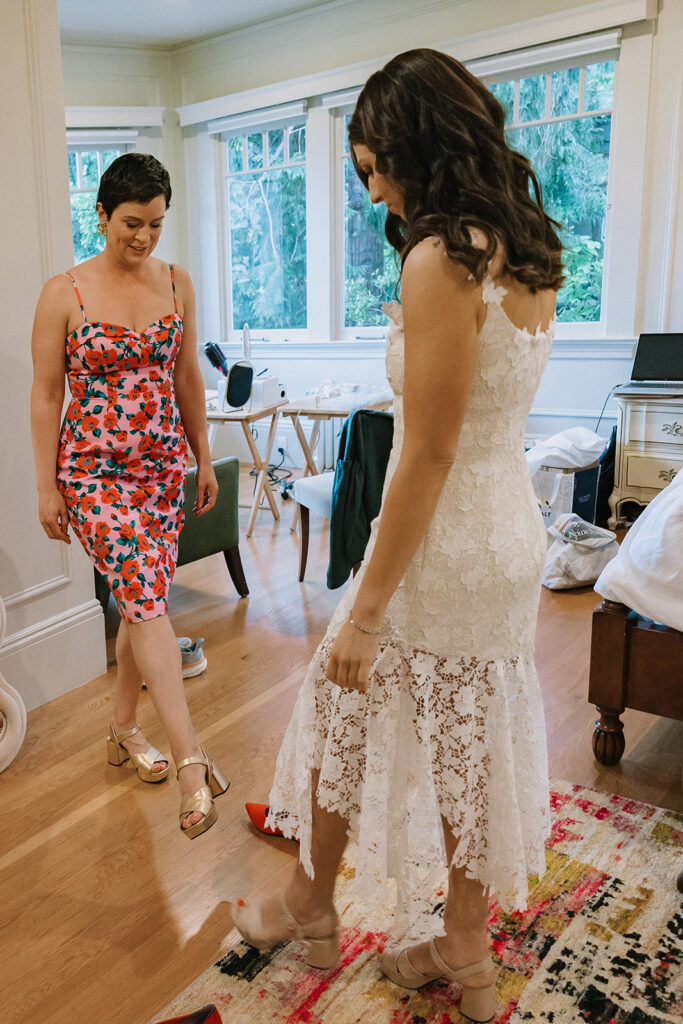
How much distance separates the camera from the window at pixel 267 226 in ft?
21.7

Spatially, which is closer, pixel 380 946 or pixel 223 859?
pixel 380 946

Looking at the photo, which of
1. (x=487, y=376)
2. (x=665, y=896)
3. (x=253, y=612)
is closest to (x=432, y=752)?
(x=487, y=376)

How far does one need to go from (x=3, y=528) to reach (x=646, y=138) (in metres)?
4.29

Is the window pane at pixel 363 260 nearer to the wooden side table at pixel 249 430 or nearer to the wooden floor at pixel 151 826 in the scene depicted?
the wooden side table at pixel 249 430

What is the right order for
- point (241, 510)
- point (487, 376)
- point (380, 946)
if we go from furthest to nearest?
point (241, 510), point (380, 946), point (487, 376)

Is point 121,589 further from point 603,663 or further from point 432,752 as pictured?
point 603,663

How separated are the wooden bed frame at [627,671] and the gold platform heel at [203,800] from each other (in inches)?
41.0

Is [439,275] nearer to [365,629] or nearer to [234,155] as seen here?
[365,629]

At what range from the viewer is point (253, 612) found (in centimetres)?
354

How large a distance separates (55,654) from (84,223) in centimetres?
509

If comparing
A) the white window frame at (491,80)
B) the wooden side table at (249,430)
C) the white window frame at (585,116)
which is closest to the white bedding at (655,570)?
the wooden side table at (249,430)

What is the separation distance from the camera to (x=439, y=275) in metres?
0.99

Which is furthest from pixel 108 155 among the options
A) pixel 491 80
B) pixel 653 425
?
pixel 653 425

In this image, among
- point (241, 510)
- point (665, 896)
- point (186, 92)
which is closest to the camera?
point (665, 896)
